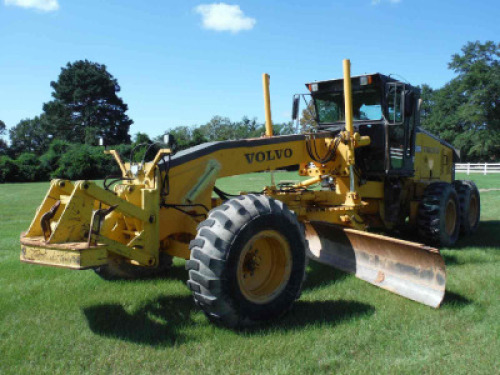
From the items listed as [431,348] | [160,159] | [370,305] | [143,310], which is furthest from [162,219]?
[431,348]

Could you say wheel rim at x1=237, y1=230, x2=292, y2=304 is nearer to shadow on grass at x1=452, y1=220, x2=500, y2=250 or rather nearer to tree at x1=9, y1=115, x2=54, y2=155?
shadow on grass at x1=452, y1=220, x2=500, y2=250

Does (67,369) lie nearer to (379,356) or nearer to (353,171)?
(379,356)

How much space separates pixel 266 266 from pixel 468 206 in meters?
6.21

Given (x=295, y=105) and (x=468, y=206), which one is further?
(x=468, y=206)

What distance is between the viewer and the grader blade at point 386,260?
16.9 ft

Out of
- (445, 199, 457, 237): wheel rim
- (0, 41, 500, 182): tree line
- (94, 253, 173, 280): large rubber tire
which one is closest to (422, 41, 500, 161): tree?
(0, 41, 500, 182): tree line

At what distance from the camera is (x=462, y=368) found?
12.3ft

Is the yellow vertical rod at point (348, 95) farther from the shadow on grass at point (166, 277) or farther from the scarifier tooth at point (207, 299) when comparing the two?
the scarifier tooth at point (207, 299)

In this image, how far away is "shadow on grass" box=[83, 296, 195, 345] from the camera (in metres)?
4.39

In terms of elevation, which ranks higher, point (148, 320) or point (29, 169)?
point (148, 320)

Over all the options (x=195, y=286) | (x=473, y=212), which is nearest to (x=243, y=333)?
(x=195, y=286)

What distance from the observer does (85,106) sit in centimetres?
6944

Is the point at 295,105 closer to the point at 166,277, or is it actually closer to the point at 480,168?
the point at 166,277

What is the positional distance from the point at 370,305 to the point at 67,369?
3173 mm
